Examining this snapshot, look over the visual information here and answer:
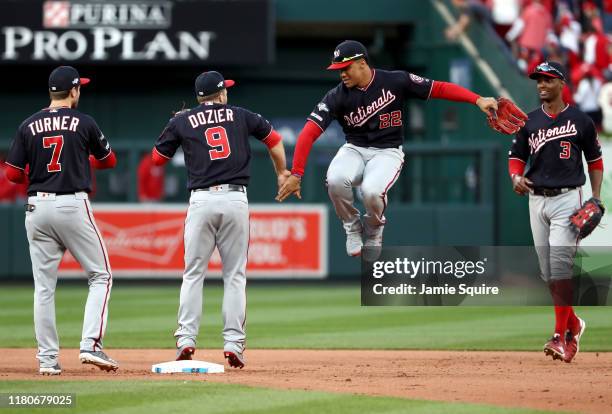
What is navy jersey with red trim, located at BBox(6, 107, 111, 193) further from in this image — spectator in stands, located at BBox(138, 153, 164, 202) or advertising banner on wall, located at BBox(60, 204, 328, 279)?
spectator in stands, located at BBox(138, 153, 164, 202)

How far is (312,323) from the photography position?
46.9 ft

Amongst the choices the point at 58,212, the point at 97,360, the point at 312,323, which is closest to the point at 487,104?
the point at 58,212

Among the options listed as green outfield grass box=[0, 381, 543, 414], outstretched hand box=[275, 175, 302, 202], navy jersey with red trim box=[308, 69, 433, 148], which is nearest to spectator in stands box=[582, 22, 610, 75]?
navy jersey with red trim box=[308, 69, 433, 148]

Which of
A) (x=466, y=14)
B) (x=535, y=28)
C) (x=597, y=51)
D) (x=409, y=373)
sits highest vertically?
(x=466, y=14)

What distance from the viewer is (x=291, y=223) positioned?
19.7 meters

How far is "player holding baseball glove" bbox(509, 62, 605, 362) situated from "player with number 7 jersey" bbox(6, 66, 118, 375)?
3575mm

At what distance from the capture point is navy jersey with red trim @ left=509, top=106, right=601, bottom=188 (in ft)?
32.9

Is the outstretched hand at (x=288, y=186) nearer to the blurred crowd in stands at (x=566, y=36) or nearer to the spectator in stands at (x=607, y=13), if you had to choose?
the blurred crowd in stands at (x=566, y=36)

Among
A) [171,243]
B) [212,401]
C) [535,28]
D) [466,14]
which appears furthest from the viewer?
[466,14]

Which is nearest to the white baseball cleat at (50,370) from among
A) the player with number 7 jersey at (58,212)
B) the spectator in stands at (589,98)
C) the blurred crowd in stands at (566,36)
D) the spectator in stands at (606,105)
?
the player with number 7 jersey at (58,212)

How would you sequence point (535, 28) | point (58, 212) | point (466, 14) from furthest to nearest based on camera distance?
point (466, 14) → point (535, 28) → point (58, 212)

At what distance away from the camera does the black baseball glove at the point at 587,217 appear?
9.80 metres

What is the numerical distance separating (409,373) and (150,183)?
11.3 metres

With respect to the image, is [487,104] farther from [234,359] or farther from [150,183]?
[150,183]
